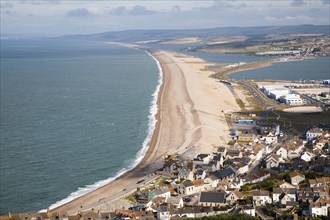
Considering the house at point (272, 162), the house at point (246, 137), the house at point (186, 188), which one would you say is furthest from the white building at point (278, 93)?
the house at point (186, 188)

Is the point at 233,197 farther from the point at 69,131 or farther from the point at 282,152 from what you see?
the point at 69,131

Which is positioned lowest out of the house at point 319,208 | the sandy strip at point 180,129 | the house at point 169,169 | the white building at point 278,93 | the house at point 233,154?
the sandy strip at point 180,129

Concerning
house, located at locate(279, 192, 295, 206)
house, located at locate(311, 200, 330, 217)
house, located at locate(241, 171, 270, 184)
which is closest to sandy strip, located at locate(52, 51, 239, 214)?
house, located at locate(241, 171, 270, 184)

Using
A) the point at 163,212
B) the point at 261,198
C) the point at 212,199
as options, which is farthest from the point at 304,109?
the point at 163,212

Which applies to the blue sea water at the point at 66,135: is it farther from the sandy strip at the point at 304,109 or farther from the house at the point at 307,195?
the sandy strip at the point at 304,109

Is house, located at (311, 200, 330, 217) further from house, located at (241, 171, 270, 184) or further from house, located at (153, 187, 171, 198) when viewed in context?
house, located at (153, 187, 171, 198)

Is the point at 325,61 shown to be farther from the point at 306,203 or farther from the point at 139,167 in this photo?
the point at 306,203

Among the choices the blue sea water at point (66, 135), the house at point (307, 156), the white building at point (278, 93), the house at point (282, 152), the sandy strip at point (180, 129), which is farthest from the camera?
the white building at point (278, 93)
